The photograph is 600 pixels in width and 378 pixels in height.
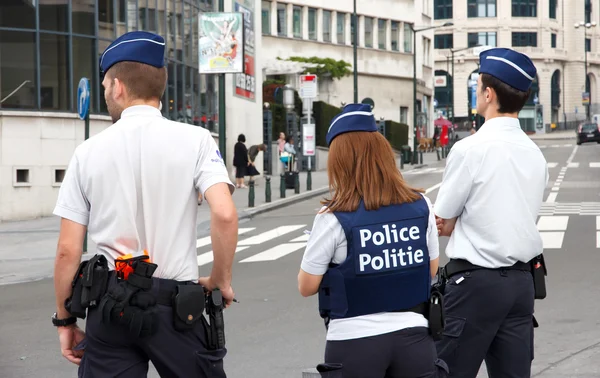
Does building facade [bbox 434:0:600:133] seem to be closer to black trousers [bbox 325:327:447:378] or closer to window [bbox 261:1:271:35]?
window [bbox 261:1:271:35]

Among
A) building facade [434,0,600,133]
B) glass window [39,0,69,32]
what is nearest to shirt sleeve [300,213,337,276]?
glass window [39,0,69,32]

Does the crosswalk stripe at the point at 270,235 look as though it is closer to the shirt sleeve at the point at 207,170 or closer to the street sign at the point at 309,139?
the shirt sleeve at the point at 207,170

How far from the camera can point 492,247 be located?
15.4ft

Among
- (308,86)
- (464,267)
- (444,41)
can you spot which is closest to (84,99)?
(464,267)

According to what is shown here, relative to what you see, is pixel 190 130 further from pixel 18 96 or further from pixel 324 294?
pixel 18 96

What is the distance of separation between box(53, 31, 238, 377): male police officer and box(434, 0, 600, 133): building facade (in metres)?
107

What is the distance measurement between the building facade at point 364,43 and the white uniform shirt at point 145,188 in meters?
53.5

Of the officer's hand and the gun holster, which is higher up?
the gun holster

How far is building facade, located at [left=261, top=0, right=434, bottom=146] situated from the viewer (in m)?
63.3

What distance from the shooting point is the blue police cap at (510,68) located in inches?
188

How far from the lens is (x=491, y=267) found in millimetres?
4695

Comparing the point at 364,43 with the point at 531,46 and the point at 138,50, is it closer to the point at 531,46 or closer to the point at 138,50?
the point at 531,46

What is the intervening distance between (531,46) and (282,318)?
107 m

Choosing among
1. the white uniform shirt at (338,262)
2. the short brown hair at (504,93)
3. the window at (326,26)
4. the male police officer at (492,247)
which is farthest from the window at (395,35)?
the white uniform shirt at (338,262)
